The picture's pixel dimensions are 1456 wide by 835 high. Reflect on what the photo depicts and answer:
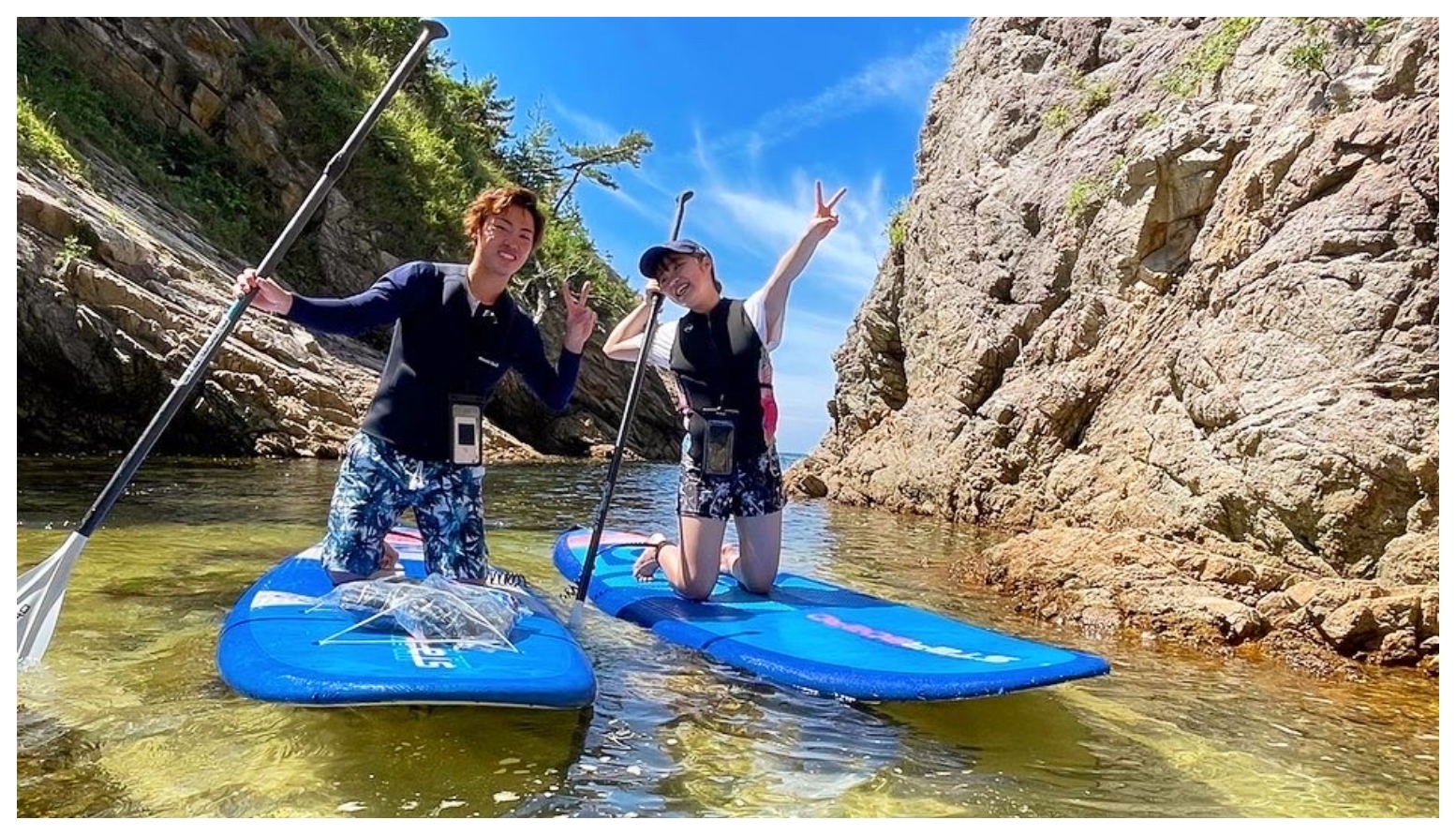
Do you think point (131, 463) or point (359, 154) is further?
point (359, 154)

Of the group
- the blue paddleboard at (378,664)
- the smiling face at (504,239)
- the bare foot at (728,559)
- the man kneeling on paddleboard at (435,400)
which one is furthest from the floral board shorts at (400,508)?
the bare foot at (728,559)

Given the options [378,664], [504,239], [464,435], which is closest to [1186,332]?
[504,239]

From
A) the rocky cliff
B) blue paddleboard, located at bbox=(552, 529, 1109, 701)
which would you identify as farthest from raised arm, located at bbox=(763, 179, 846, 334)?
the rocky cliff

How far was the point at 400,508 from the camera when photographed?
4.13m

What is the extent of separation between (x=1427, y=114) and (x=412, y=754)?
779cm

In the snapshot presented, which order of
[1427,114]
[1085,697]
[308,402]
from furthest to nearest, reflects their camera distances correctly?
1. [308,402]
2. [1427,114]
3. [1085,697]

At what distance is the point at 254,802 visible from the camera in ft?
8.61

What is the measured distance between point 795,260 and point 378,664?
8.84 feet

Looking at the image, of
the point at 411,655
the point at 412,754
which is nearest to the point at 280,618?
the point at 411,655

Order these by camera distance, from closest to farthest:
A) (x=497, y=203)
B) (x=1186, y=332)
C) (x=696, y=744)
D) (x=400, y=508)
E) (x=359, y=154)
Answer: (x=696, y=744)
(x=497, y=203)
(x=400, y=508)
(x=1186, y=332)
(x=359, y=154)

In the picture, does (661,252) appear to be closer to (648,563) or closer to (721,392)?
(721,392)

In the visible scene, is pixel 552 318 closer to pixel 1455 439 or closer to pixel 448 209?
pixel 448 209

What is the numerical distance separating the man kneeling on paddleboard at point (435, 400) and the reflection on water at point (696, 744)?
0.79 meters

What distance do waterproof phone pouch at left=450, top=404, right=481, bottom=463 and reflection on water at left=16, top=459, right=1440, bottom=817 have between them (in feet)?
3.53
